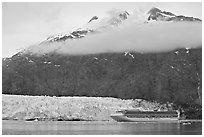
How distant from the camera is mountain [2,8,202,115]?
24.1 m

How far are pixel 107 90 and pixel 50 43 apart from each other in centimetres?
392

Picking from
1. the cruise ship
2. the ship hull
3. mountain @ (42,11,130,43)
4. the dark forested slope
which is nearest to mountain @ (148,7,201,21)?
mountain @ (42,11,130,43)

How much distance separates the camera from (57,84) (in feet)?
89.1

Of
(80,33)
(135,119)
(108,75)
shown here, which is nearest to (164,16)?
(80,33)

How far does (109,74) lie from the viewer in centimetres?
2631

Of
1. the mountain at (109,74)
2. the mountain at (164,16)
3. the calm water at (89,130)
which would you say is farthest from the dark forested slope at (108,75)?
the calm water at (89,130)

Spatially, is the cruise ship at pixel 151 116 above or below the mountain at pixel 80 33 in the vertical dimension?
below

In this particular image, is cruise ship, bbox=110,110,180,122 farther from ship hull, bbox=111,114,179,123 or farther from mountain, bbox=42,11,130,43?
mountain, bbox=42,11,130,43

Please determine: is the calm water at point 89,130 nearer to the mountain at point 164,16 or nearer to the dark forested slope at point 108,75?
the mountain at point 164,16

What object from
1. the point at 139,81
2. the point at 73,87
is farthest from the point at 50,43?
the point at 139,81

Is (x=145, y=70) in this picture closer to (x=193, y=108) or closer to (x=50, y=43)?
(x=193, y=108)

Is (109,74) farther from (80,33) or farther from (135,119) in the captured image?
(80,33)

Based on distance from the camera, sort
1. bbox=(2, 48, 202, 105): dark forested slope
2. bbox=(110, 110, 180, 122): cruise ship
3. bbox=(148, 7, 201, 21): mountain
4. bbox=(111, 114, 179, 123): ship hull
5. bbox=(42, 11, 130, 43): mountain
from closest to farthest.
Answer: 1. bbox=(148, 7, 201, 21): mountain
2. bbox=(42, 11, 130, 43): mountain
3. bbox=(111, 114, 179, 123): ship hull
4. bbox=(2, 48, 202, 105): dark forested slope
5. bbox=(110, 110, 180, 122): cruise ship

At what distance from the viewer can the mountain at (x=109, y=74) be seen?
24078mm
